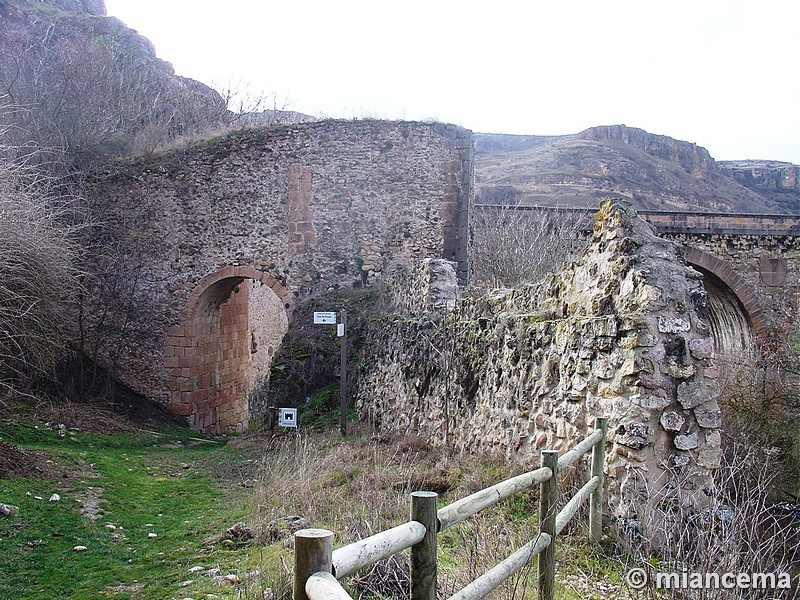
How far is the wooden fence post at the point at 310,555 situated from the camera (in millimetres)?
1564

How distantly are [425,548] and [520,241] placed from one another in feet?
51.2

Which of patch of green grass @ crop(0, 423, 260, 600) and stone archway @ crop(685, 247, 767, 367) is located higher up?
stone archway @ crop(685, 247, 767, 367)

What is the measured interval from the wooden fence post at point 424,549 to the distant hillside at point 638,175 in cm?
3209

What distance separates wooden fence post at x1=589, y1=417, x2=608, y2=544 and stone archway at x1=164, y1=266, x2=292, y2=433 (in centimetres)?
1021

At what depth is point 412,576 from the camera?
2.04 meters

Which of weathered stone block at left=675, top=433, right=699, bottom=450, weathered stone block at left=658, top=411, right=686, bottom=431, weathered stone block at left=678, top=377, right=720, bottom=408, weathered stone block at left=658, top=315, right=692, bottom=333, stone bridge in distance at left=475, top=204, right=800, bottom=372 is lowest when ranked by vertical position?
weathered stone block at left=675, top=433, right=699, bottom=450

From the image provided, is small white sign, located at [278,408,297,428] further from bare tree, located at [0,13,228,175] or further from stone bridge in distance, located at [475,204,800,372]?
stone bridge in distance, located at [475,204,800,372]

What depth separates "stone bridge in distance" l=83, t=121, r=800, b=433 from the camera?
13.6 meters

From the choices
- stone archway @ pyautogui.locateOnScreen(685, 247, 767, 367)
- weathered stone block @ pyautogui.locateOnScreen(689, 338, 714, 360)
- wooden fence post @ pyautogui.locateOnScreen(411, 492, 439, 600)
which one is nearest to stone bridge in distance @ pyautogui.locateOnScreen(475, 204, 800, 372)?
stone archway @ pyautogui.locateOnScreen(685, 247, 767, 367)

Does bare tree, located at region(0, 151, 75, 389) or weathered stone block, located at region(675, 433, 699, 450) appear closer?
weathered stone block, located at region(675, 433, 699, 450)

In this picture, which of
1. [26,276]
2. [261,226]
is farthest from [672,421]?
[261,226]

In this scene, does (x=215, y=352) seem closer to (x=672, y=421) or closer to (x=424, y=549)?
(x=672, y=421)

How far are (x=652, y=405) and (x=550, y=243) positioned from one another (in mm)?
13823

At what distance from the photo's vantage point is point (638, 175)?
43.6 meters
